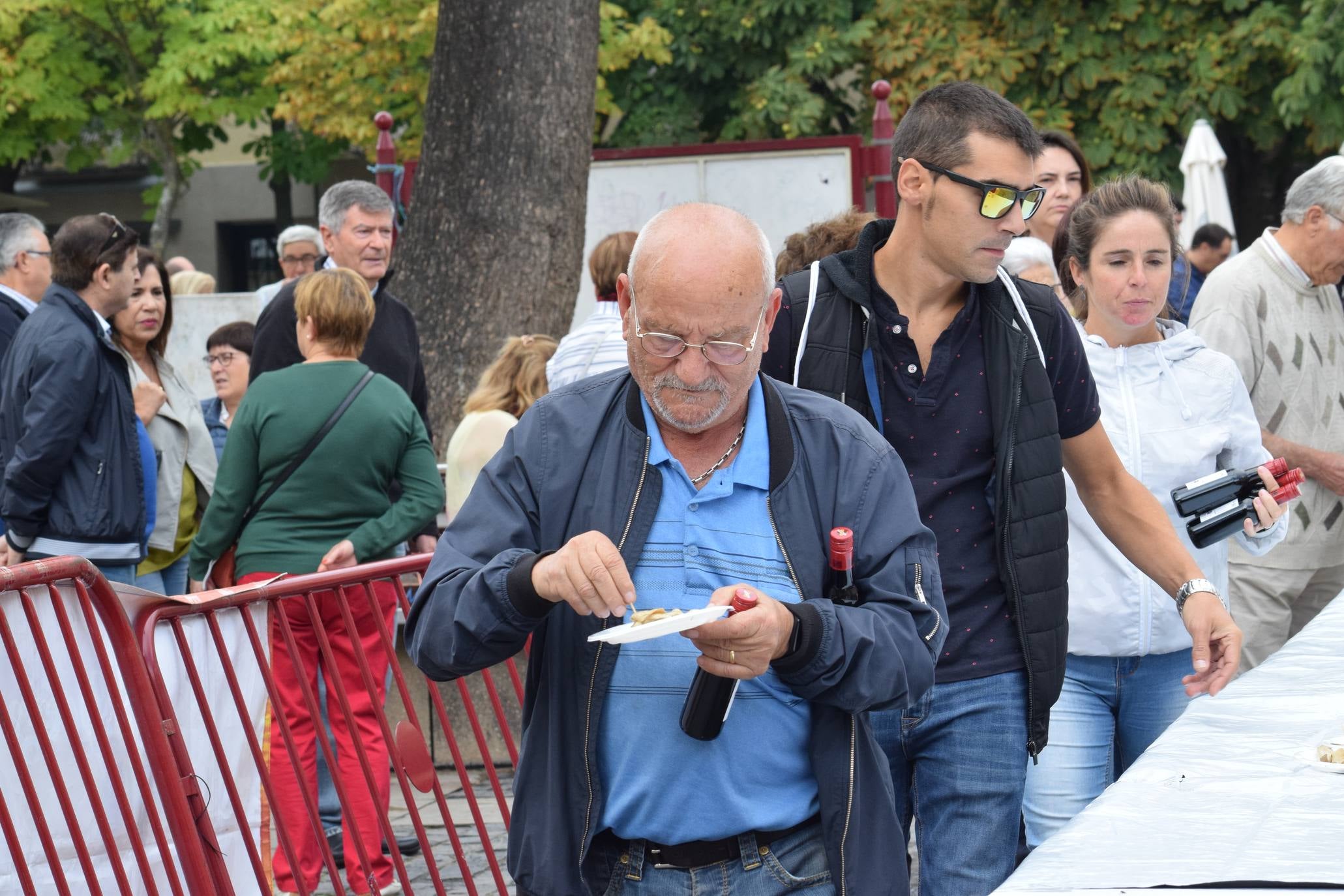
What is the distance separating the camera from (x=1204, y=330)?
5699 mm

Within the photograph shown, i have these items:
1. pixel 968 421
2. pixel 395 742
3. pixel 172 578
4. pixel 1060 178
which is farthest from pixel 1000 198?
pixel 172 578

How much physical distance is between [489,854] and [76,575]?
1611 millimetres

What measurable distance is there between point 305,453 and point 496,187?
3.92m

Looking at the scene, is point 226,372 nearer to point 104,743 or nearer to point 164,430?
point 164,430

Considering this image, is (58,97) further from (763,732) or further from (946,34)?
(763,732)

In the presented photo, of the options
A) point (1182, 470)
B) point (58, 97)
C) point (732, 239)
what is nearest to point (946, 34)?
point (58, 97)

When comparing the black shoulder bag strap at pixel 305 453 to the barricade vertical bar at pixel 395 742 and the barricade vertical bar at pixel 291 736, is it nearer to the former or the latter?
the barricade vertical bar at pixel 395 742

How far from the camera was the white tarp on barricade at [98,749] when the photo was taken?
149 inches

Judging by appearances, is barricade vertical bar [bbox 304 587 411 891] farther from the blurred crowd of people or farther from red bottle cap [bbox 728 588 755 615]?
red bottle cap [bbox 728 588 755 615]

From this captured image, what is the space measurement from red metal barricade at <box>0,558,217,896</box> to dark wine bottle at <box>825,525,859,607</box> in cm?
208

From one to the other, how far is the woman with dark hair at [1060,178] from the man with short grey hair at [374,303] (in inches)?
107

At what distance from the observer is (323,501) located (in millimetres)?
5594

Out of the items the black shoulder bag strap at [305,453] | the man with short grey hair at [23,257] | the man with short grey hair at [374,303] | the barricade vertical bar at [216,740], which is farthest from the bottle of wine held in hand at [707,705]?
the man with short grey hair at [23,257]

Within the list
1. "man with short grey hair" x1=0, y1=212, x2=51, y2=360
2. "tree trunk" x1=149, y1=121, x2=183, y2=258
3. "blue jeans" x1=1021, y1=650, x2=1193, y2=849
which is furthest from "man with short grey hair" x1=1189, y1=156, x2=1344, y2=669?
"tree trunk" x1=149, y1=121, x2=183, y2=258
